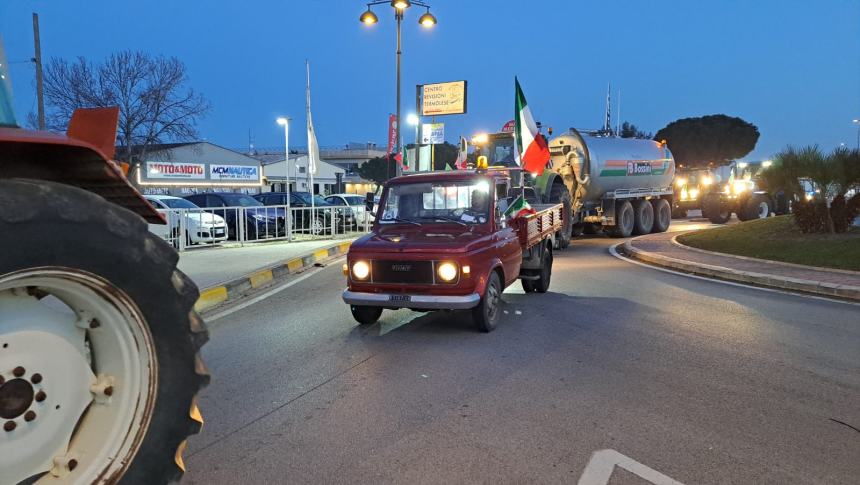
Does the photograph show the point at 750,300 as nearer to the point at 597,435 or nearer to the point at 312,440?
the point at 597,435

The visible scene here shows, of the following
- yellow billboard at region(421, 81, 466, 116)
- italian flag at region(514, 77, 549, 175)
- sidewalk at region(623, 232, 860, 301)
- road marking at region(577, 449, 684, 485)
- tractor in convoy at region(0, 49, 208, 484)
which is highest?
yellow billboard at region(421, 81, 466, 116)

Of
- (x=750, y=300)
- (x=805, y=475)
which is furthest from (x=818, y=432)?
(x=750, y=300)

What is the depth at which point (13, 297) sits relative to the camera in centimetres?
231

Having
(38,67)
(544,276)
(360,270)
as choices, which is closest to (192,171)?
(38,67)

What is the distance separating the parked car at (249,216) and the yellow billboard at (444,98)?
1074cm

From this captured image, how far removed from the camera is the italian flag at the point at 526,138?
12.1m

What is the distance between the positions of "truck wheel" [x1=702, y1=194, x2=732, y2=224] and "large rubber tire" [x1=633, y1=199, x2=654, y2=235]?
4.60 meters

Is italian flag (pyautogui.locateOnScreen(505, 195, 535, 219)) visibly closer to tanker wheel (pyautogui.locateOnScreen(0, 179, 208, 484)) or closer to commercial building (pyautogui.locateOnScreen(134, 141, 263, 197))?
tanker wheel (pyautogui.locateOnScreen(0, 179, 208, 484))

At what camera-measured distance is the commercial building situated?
32719mm

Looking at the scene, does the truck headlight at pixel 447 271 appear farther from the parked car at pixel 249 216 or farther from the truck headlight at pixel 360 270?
the parked car at pixel 249 216

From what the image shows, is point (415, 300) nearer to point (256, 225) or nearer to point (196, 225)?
point (196, 225)

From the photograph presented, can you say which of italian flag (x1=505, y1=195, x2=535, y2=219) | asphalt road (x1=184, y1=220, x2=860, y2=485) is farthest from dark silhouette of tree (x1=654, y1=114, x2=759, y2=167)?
asphalt road (x1=184, y1=220, x2=860, y2=485)

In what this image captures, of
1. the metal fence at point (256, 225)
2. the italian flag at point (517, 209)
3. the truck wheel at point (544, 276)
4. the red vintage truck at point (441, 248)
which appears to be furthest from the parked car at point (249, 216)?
the italian flag at point (517, 209)

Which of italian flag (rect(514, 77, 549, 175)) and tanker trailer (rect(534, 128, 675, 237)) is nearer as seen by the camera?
italian flag (rect(514, 77, 549, 175))
